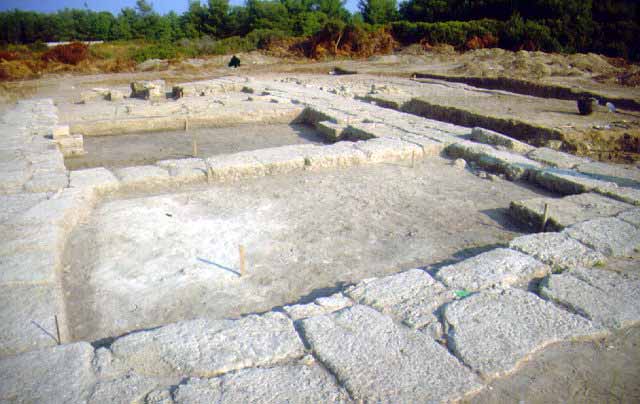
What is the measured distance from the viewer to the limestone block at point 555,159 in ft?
19.6

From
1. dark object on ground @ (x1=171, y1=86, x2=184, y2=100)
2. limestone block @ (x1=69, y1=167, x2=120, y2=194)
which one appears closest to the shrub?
dark object on ground @ (x1=171, y1=86, x2=184, y2=100)

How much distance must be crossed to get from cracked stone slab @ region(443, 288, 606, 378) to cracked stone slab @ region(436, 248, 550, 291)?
151mm

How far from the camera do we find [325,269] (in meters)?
3.75

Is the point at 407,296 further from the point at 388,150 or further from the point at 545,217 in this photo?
the point at 388,150

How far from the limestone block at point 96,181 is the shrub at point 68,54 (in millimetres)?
21436

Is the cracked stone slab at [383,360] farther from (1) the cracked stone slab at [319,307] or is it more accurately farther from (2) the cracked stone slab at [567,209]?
(2) the cracked stone slab at [567,209]

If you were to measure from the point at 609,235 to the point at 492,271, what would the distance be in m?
1.28

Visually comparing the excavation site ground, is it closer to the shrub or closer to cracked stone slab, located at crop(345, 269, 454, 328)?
cracked stone slab, located at crop(345, 269, 454, 328)

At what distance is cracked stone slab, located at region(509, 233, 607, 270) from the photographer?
3.43 m

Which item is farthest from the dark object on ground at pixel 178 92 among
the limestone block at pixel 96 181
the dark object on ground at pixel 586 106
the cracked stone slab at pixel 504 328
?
the cracked stone slab at pixel 504 328

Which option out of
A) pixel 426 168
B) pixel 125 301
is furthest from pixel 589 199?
pixel 125 301

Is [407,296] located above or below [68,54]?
below

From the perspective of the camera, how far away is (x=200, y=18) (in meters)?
40.9

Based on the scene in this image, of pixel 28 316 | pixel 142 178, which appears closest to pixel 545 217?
pixel 28 316
